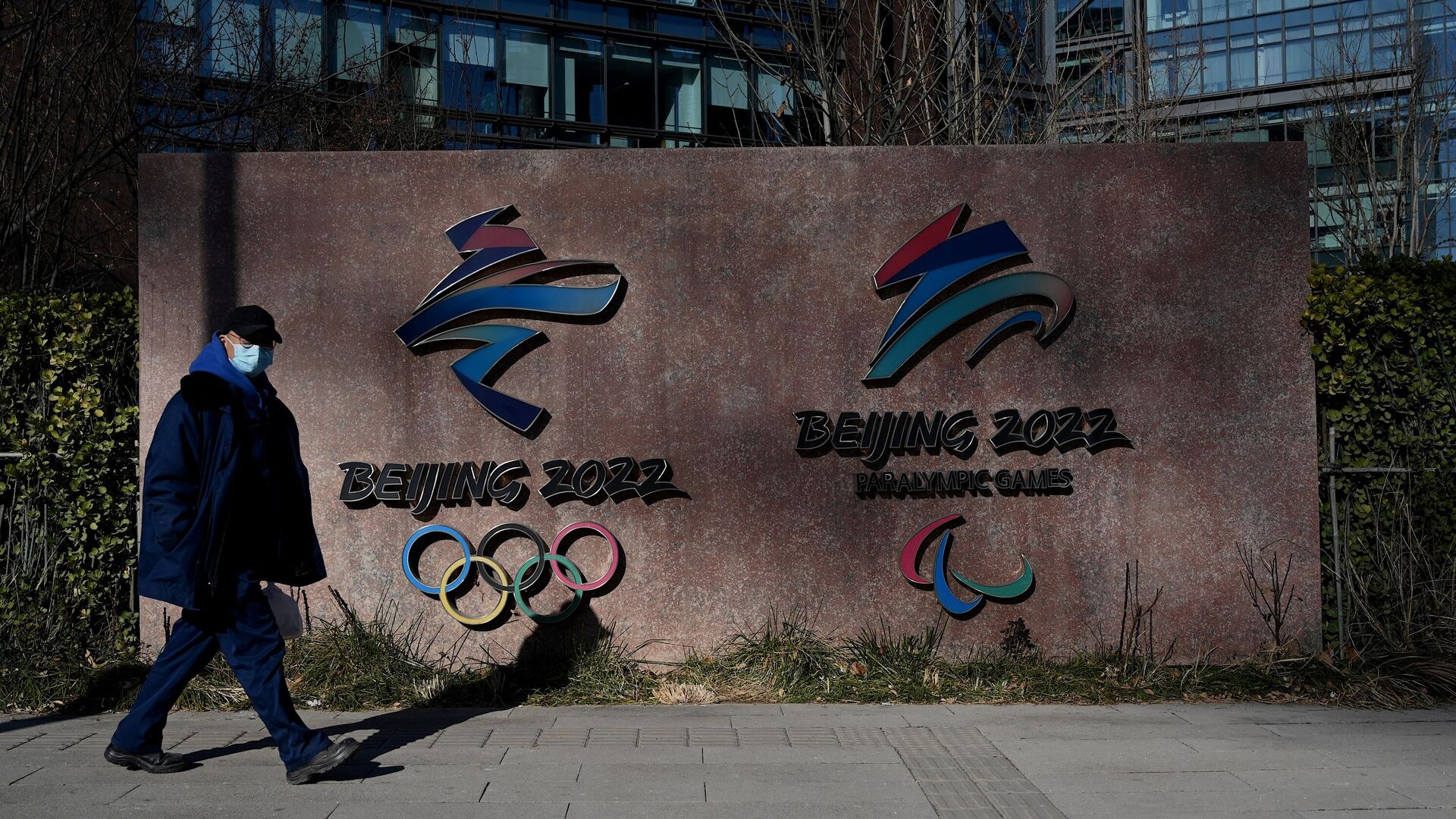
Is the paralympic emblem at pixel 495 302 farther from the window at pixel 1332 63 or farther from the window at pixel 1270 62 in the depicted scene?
the window at pixel 1270 62

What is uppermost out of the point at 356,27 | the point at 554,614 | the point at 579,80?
the point at 579,80

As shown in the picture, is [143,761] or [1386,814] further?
[143,761]

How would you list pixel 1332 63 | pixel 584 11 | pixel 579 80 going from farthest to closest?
pixel 584 11
pixel 579 80
pixel 1332 63

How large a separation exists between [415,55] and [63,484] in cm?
1105

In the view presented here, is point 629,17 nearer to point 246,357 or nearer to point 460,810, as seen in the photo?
point 246,357

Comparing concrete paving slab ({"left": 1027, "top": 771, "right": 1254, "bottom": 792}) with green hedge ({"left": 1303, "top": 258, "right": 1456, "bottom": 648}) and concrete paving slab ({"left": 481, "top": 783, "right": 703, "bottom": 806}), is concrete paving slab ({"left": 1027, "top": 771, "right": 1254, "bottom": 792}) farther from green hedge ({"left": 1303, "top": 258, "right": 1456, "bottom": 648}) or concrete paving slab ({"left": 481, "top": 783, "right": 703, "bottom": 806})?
green hedge ({"left": 1303, "top": 258, "right": 1456, "bottom": 648})

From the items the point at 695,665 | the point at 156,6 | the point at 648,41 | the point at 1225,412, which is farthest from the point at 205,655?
the point at 648,41

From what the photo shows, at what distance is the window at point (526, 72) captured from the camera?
2519cm

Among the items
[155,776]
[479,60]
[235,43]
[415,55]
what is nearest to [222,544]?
[155,776]

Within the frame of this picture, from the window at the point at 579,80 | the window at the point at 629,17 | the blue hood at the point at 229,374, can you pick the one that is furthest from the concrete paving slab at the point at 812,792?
the window at the point at 629,17

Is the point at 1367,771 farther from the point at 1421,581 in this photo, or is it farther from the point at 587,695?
the point at 587,695

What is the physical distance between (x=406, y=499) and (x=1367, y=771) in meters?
5.45

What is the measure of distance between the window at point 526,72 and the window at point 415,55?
2367 mm

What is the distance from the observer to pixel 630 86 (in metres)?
27.7
